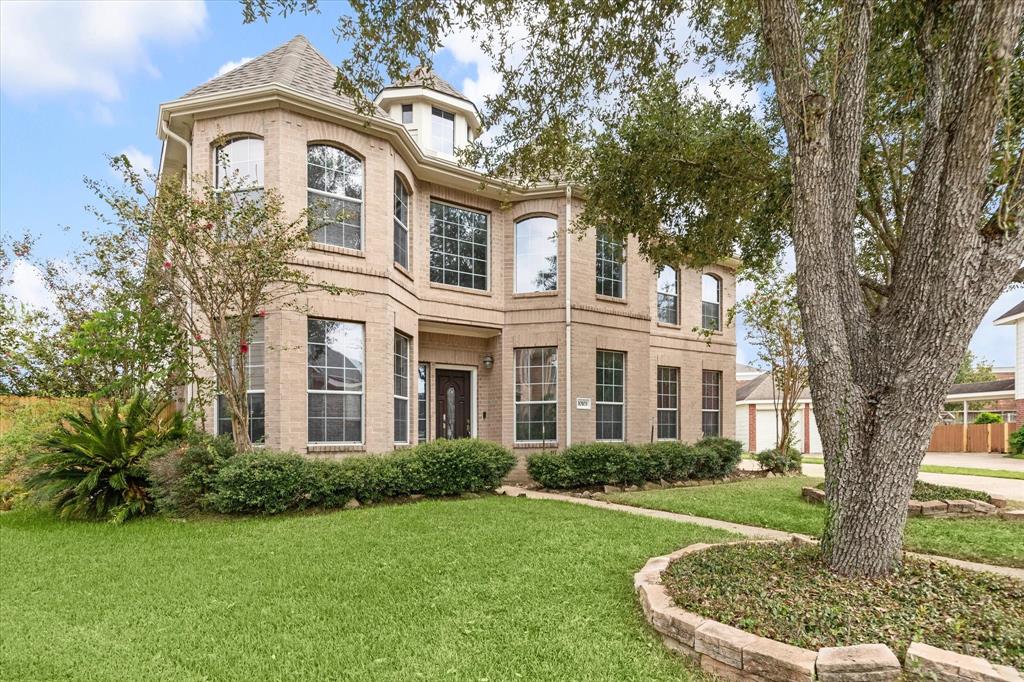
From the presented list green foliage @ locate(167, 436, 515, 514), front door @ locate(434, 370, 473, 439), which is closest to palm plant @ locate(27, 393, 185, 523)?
green foliage @ locate(167, 436, 515, 514)

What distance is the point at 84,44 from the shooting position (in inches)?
410

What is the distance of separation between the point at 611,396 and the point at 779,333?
169 inches

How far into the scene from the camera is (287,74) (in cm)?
960

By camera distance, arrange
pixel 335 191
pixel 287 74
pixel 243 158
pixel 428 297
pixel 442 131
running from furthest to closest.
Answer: pixel 442 131, pixel 428 297, pixel 335 191, pixel 287 74, pixel 243 158

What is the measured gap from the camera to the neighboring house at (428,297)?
30.4ft

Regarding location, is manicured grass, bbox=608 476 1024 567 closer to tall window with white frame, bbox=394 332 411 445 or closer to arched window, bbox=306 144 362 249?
tall window with white frame, bbox=394 332 411 445

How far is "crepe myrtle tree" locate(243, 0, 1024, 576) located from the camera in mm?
3557

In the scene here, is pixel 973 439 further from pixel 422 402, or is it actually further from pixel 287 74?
pixel 287 74

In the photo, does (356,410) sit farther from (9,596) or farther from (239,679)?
(239,679)

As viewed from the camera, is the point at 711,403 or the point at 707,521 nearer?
the point at 707,521

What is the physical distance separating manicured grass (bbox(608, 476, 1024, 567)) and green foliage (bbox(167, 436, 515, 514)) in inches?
125

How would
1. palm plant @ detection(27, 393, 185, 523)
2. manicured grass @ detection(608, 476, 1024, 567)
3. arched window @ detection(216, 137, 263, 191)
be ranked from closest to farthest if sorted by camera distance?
manicured grass @ detection(608, 476, 1024, 567), palm plant @ detection(27, 393, 185, 523), arched window @ detection(216, 137, 263, 191)

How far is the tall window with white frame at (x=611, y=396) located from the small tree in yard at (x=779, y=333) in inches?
131

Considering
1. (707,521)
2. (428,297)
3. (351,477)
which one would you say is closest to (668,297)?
(428,297)
